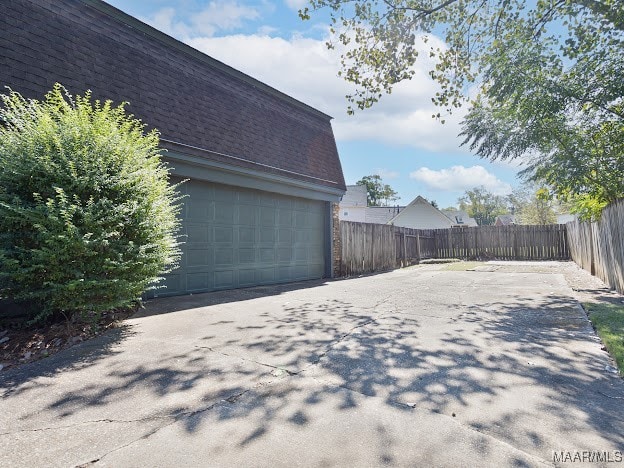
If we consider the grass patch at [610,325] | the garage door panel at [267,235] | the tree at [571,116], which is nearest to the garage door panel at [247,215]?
the garage door panel at [267,235]

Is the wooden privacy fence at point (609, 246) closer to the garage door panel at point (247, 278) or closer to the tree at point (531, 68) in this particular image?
the tree at point (531, 68)

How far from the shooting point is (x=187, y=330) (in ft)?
14.8

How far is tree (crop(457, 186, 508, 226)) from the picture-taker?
245ft

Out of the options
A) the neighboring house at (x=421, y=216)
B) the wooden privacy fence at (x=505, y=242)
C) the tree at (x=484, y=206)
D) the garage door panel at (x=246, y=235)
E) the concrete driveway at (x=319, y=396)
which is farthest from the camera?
the tree at (x=484, y=206)

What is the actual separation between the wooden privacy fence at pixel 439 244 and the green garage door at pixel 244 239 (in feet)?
5.64

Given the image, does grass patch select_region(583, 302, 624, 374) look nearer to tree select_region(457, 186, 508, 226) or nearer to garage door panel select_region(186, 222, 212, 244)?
garage door panel select_region(186, 222, 212, 244)

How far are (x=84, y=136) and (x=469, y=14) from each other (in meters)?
8.89

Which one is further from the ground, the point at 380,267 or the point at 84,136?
the point at 84,136

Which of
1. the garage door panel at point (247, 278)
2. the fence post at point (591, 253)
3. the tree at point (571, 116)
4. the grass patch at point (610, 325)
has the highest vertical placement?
the tree at point (571, 116)


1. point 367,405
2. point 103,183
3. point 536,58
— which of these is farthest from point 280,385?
point 536,58

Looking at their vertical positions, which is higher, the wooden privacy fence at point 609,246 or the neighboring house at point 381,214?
the neighboring house at point 381,214

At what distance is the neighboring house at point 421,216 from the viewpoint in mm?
39781

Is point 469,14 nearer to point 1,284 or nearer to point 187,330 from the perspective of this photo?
point 187,330

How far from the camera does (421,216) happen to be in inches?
1577
